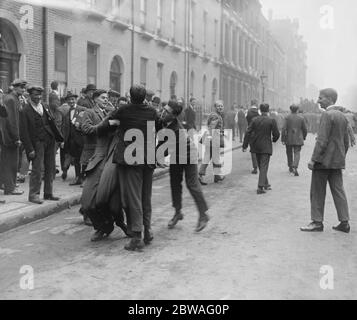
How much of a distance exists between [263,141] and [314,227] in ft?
11.1

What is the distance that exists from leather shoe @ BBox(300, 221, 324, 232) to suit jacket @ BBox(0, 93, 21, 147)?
4629 millimetres

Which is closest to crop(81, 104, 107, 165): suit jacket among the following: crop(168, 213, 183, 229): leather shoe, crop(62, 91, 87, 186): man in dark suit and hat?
crop(168, 213, 183, 229): leather shoe

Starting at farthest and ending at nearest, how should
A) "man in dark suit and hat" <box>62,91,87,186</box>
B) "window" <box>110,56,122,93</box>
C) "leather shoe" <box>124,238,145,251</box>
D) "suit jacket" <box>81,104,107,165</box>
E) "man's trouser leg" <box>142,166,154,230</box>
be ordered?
1. "window" <box>110,56,122,93</box>
2. "man in dark suit and hat" <box>62,91,87,186</box>
3. "suit jacket" <box>81,104,107,165</box>
4. "man's trouser leg" <box>142,166,154,230</box>
5. "leather shoe" <box>124,238,145,251</box>

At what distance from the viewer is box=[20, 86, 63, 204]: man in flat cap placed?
24.9ft

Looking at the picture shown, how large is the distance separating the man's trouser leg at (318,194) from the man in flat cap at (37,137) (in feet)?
12.4

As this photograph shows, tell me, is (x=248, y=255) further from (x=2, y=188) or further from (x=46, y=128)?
(x=2, y=188)

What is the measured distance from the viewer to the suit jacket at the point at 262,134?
9.68m

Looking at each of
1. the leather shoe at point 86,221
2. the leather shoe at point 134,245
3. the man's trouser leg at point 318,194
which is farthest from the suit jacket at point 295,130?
the leather shoe at point 134,245

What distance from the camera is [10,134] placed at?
27.1 feet

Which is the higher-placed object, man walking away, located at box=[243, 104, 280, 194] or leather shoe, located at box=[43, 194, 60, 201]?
man walking away, located at box=[243, 104, 280, 194]

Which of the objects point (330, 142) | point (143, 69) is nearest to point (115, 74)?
point (143, 69)

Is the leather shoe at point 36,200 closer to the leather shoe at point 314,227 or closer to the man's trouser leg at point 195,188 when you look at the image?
the man's trouser leg at point 195,188

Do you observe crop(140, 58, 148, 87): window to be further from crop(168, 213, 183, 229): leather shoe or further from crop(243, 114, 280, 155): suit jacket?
crop(168, 213, 183, 229): leather shoe

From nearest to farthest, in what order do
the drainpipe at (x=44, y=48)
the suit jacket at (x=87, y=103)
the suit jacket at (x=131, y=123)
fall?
the suit jacket at (x=131, y=123) → the suit jacket at (x=87, y=103) → the drainpipe at (x=44, y=48)
